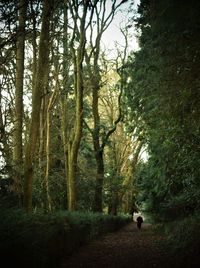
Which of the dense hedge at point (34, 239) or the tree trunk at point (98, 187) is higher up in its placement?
the tree trunk at point (98, 187)

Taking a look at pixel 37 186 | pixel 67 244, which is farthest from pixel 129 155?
pixel 67 244

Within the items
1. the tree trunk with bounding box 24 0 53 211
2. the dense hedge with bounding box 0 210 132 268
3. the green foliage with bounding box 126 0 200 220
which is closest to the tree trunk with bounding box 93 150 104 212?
the green foliage with bounding box 126 0 200 220

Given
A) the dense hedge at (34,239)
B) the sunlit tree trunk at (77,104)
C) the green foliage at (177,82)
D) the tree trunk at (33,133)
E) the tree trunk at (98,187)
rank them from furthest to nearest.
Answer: the tree trunk at (98,187) → the sunlit tree trunk at (77,104) → the tree trunk at (33,133) → the green foliage at (177,82) → the dense hedge at (34,239)

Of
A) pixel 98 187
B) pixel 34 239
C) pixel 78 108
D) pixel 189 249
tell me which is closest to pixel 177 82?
pixel 189 249

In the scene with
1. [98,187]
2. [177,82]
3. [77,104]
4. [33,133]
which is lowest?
[98,187]

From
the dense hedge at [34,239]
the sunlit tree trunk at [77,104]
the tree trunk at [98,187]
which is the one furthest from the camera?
the tree trunk at [98,187]

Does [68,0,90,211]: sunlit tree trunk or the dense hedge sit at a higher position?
[68,0,90,211]: sunlit tree trunk

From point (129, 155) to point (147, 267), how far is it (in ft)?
101

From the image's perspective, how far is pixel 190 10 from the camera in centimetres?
1050

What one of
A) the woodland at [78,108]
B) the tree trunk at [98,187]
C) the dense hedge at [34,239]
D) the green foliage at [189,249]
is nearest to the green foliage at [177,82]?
the woodland at [78,108]

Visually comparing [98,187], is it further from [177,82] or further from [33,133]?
[177,82]

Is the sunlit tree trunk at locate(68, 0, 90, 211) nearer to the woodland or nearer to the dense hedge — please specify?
the woodland

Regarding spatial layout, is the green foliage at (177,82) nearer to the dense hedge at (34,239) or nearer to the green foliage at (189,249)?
the green foliage at (189,249)

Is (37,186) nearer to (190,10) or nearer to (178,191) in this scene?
(178,191)
